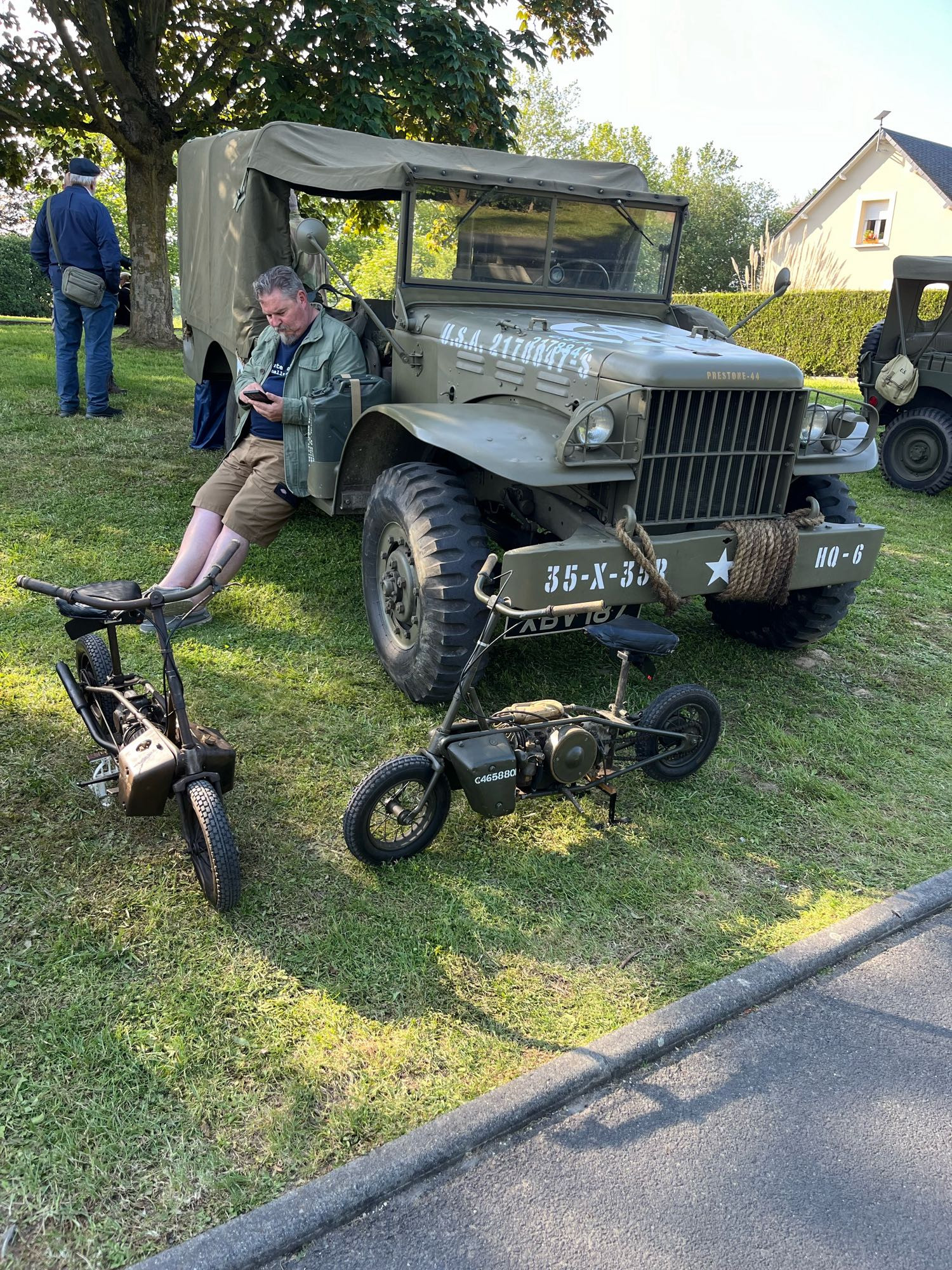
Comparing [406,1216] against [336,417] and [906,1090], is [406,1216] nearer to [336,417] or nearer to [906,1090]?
[906,1090]

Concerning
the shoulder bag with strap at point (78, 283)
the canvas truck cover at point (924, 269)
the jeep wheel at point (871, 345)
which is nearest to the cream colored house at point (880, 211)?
the jeep wheel at point (871, 345)

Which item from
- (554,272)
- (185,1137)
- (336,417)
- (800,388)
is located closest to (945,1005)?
(185,1137)

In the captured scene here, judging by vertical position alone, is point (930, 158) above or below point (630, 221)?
above

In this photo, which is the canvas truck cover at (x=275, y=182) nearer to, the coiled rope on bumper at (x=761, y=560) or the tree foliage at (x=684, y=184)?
the coiled rope on bumper at (x=761, y=560)

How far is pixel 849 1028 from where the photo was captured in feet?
9.04

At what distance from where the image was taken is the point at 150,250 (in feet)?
Answer: 42.0

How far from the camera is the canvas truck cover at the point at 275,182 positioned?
4883 millimetres

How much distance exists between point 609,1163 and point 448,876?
1.11m

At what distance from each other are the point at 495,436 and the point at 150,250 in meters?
10.8

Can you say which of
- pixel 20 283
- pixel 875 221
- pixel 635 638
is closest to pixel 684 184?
pixel 875 221

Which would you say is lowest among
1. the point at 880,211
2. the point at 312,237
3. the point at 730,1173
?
the point at 730,1173

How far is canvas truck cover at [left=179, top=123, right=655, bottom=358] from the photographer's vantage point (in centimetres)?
488

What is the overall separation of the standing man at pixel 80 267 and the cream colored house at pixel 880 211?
1987 cm

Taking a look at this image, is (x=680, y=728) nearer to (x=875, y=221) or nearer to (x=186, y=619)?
(x=186, y=619)
